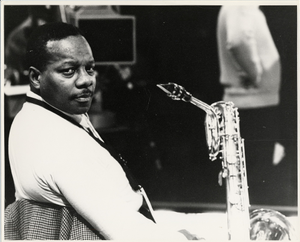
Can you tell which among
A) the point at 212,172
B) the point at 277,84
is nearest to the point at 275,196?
the point at 212,172

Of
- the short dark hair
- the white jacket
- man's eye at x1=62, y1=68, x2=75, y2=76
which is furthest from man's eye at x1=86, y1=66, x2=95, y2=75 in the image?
the white jacket

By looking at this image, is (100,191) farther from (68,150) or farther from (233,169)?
(233,169)

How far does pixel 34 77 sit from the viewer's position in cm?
248

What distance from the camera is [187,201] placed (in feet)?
9.00

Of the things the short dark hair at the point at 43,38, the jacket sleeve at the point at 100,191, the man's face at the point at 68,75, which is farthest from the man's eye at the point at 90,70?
the jacket sleeve at the point at 100,191

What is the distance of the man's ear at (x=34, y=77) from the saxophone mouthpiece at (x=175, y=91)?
2.73ft

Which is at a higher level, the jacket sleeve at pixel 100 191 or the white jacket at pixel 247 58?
the white jacket at pixel 247 58

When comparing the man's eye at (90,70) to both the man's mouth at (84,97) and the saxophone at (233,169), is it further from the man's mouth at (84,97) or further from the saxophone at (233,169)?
the saxophone at (233,169)

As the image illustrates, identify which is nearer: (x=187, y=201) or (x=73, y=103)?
(x=73, y=103)

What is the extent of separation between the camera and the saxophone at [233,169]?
8.78ft

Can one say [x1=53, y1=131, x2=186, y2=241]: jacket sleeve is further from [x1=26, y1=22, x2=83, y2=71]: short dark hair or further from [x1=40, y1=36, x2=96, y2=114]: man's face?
[x1=26, y1=22, x2=83, y2=71]: short dark hair

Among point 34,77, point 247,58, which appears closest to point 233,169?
point 247,58

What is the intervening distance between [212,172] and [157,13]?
1.22 metres

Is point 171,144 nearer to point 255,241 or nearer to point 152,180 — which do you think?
point 152,180
